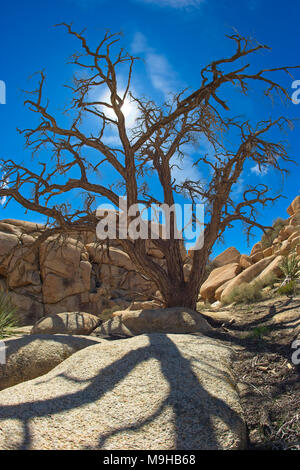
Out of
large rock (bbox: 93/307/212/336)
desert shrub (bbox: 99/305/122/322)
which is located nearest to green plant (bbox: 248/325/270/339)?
large rock (bbox: 93/307/212/336)

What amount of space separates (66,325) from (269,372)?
202 inches

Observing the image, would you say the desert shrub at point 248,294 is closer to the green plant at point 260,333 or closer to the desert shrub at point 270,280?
the desert shrub at point 270,280

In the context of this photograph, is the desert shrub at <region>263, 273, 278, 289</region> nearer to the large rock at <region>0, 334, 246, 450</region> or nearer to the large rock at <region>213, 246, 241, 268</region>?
the large rock at <region>0, 334, 246, 450</region>

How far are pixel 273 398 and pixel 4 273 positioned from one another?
17.2 m

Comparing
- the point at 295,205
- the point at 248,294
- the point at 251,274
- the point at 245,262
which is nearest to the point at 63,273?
the point at 251,274

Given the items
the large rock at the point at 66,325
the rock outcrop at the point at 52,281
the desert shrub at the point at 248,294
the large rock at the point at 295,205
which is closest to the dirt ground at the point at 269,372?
the desert shrub at the point at 248,294

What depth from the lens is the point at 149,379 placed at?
167 inches

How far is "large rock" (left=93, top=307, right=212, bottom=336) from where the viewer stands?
8.45 metres

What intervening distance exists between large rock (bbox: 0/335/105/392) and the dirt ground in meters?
2.86

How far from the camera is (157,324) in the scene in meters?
8.63

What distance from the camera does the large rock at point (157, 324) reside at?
845 centimetres
